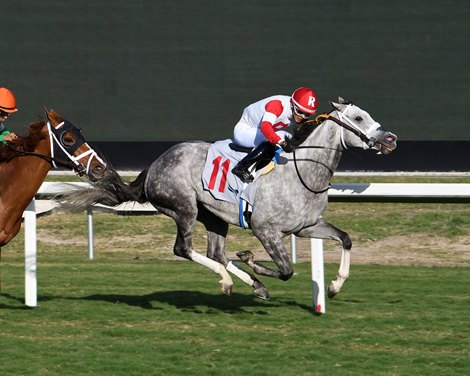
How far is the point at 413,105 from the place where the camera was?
60.6ft

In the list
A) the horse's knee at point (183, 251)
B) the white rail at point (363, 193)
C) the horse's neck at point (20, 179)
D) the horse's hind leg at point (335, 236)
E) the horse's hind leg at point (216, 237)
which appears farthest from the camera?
the horse's hind leg at point (216, 237)

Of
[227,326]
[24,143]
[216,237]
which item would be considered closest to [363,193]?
[216,237]

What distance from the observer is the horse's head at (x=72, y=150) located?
8805 millimetres

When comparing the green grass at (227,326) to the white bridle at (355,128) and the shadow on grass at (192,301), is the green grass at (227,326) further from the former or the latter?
the white bridle at (355,128)

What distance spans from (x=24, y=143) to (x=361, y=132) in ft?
8.10

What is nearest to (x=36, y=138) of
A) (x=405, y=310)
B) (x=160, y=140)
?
(x=405, y=310)

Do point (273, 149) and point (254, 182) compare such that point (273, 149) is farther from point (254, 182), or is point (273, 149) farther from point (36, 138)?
point (36, 138)

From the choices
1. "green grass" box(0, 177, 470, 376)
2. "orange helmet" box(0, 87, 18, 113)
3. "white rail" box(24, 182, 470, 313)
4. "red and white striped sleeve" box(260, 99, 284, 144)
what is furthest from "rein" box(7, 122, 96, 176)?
"red and white striped sleeve" box(260, 99, 284, 144)

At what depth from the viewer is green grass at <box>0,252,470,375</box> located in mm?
7324

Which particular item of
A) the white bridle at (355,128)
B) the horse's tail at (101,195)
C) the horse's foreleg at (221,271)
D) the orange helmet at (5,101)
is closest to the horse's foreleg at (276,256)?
the horse's foreleg at (221,271)

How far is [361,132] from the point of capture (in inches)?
350

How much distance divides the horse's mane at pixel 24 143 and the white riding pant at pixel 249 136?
4.99ft

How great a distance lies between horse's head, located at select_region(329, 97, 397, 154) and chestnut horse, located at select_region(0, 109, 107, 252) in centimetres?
182

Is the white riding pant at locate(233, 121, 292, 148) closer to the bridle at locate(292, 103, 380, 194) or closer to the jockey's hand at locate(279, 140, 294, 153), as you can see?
the jockey's hand at locate(279, 140, 294, 153)
